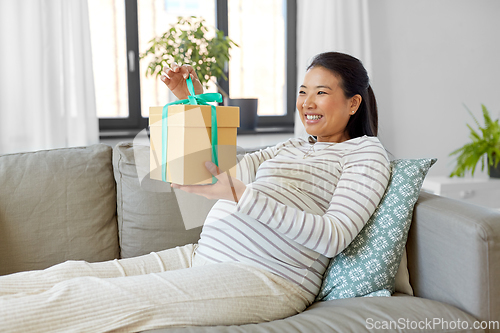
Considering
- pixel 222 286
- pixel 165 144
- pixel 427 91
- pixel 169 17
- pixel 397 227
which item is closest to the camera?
pixel 165 144

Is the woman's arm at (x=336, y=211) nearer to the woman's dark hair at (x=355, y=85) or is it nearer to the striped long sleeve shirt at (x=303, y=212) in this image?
the striped long sleeve shirt at (x=303, y=212)

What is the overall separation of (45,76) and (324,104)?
1423 mm

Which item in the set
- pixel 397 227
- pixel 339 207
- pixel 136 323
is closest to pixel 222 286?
pixel 136 323

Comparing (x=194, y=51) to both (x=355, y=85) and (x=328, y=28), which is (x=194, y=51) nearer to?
(x=328, y=28)

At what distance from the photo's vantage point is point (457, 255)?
1.00 m

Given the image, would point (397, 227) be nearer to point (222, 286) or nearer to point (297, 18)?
point (222, 286)

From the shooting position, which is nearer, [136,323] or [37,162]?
[136,323]

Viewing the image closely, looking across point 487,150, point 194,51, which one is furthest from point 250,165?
point 487,150

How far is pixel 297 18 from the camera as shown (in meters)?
2.65

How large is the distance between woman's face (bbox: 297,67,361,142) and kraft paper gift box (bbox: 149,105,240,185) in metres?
0.46

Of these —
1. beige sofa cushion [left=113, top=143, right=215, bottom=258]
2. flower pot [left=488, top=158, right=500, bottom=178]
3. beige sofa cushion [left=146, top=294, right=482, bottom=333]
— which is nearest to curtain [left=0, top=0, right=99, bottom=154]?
beige sofa cushion [left=113, top=143, right=215, bottom=258]

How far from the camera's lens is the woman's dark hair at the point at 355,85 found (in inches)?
50.5

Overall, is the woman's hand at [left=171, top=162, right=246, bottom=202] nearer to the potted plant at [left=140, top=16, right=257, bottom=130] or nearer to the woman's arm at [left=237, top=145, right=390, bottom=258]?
the woman's arm at [left=237, top=145, right=390, bottom=258]

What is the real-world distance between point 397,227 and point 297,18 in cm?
190
